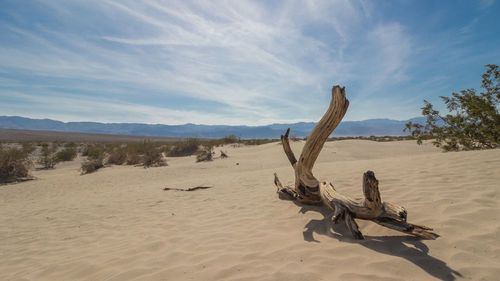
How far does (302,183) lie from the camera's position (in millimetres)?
4113

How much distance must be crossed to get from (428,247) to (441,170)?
11.6 feet

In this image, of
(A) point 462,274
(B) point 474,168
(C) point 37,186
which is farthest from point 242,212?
(C) point 37,186

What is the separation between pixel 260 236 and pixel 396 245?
1.61m

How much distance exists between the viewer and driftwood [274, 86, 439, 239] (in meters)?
2.47

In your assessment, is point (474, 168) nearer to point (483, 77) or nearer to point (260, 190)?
point (260, 190)

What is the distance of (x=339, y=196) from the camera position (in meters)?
3.22

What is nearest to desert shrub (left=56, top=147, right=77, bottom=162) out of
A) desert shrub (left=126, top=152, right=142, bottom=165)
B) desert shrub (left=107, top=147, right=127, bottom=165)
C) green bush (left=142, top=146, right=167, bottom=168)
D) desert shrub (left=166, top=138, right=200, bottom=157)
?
desert shrub (left=107, top=147, right=127, bottom=165)

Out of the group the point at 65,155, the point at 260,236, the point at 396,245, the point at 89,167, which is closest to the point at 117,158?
the point at 89,167

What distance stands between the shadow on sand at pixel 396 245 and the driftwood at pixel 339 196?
0.41 feet

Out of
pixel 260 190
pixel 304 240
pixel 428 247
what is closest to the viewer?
pixel 428 247

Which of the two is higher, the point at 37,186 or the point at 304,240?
the point at 304,240

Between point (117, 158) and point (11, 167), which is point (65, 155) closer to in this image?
point (117, 158)

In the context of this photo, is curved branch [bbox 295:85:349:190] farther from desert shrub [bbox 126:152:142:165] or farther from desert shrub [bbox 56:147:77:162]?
desert shrub [bbox 56:147:77:162]

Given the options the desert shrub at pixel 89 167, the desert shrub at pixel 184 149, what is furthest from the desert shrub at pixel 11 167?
the desert shrub at pixel 184 149
